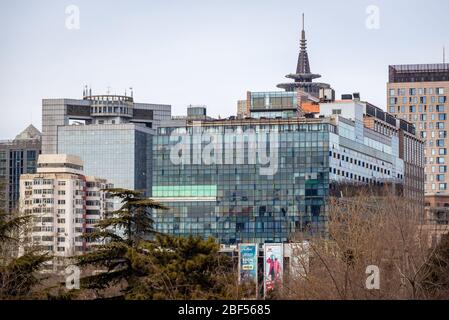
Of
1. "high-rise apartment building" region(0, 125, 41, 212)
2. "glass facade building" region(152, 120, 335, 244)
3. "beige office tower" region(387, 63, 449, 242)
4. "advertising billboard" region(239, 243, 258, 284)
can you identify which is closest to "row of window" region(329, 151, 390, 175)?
"glass facade building" region(152, 120, 335, 244)

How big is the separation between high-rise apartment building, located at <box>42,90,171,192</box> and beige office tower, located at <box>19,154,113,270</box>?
43.5 ft

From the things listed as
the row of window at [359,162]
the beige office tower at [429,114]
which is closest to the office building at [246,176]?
the row of window at [359,162]

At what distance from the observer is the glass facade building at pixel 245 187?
5276 inches

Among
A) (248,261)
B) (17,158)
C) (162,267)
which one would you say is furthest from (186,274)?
(17,158)

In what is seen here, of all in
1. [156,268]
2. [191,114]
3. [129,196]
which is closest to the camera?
[156,268]

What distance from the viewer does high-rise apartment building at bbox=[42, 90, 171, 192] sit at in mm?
168125

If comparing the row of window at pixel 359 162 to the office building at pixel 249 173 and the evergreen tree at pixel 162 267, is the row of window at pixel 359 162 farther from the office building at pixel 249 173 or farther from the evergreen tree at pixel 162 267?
the evergreen tree at pixel 162 267

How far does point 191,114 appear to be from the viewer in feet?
512

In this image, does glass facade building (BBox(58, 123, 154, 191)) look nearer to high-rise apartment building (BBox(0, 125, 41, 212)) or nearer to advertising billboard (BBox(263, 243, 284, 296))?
high-rise apartment building (BBox(0, 125, 41, 212))

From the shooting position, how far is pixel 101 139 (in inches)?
6663

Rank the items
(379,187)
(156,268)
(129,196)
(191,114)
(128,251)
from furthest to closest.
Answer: (191,114), (379,187), (129,196), (128,251), (156,268)
